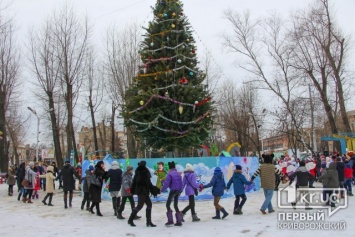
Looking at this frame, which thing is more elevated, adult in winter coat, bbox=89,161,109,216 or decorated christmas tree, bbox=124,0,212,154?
decorated christmas tree, bbox=124,0,212,154

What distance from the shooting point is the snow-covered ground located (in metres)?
8.91

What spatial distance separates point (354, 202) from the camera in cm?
1340

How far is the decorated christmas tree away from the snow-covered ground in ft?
17.0

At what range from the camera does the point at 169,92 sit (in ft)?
60.7

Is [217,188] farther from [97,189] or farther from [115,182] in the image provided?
[97,189]

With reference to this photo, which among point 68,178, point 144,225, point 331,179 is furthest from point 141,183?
point 331,179

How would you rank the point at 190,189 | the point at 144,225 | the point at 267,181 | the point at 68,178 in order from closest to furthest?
the point at 144,225
the point at 190,189
the point at 267,181
the point at 68,178

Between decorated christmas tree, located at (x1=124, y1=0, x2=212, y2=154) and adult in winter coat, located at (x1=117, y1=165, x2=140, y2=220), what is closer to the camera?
adult in winter coat, located at (x1=117, y1=165, x2=140, y2=220)

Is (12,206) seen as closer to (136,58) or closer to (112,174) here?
(112,174)

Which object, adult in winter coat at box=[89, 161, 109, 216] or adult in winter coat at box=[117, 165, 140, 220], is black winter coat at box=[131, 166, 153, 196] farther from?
adult in winter coat at box=[89, 161, 109, 216]

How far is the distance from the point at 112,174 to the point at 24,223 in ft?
9.59

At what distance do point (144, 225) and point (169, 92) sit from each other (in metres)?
9.27

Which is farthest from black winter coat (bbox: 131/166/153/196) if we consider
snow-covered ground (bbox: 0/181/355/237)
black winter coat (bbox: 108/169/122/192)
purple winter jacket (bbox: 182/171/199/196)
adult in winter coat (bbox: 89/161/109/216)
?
adult in winter coat (bbox: 89/161/109/216)

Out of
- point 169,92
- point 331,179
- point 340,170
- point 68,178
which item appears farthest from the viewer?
point 169,92
